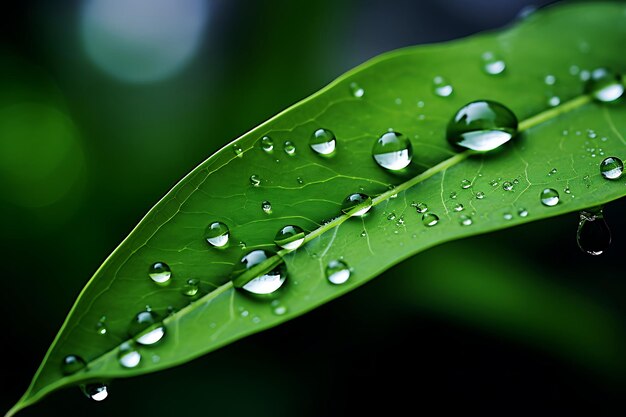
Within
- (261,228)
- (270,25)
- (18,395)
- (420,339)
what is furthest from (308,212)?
(270,25)

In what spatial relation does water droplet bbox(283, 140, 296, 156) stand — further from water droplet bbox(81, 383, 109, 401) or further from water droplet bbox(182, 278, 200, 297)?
water droplet bbox(81, 383, 109, 401)

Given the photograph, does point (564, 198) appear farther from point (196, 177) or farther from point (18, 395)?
point (18, 395)

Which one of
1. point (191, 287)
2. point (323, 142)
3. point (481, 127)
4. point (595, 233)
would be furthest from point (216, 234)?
point (595, 233)

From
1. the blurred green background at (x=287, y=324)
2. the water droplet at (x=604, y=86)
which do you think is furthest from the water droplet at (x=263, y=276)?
the blurred green background at (x=287, y=324)

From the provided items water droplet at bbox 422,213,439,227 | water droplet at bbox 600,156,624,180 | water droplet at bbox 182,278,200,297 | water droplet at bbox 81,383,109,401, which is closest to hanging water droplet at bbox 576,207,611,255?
water droplet at bbox 600,156,624,180

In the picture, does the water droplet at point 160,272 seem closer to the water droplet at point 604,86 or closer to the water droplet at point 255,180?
the water droplet at point 255,180

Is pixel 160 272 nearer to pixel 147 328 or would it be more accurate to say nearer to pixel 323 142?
pixel 147 328
